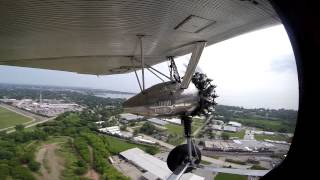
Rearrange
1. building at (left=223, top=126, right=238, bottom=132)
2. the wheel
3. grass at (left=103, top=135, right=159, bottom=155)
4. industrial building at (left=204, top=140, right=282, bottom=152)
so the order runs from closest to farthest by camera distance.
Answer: the wheel
industrial building at (left=204, top=140, right=282, bottom=152)
building at (left=223, top=126, right=238, bottom=132)
grass at (left=103, top=135, right=159, bottom=155)

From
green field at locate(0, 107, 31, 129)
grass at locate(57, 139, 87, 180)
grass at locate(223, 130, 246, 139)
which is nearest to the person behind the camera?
grass at locate(223, 130, 246, 139)

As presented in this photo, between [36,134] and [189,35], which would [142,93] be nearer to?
[189,35]

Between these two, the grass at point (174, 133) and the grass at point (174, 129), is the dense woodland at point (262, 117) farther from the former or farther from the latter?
the grass at point (174, 129)

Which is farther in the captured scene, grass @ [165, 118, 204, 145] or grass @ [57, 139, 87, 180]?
grass @ [57, 139, 87, 180]

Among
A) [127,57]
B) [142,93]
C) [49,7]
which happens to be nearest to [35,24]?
[49,7]

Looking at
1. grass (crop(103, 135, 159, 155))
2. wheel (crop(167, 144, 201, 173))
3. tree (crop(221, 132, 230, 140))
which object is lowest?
grass (crop(103, 135, 159, 155))

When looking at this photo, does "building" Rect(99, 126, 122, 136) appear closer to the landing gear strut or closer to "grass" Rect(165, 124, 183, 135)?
"grass" Rect(165, 124, 183, 135)

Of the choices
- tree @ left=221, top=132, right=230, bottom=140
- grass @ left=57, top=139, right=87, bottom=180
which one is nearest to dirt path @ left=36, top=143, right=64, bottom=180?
grass @ left=57, top=139, right=87, bottom=180
